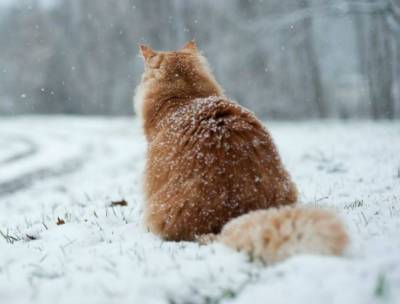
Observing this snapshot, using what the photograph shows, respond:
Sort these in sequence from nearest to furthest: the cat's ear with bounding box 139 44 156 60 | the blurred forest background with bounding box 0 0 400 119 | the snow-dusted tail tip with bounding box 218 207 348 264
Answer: the snow-dusted tail tip with bounding box 218 207 348 264 → the cat's ear with bounding box 139 44 156 60 → the blurred forest background with bounding box 0 0 400 119

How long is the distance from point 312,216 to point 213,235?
90 cm

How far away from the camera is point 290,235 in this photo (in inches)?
109

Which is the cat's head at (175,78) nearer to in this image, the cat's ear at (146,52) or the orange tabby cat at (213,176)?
the cat's ear at (146,52)

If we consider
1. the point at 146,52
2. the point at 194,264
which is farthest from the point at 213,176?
the point at 146,52

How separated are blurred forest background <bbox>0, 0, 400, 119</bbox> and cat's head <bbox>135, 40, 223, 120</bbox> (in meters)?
11.5

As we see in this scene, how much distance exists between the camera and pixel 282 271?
8.48ft

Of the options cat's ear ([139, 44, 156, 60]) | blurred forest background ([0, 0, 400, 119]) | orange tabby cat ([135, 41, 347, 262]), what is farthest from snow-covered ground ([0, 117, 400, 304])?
blurred forest background ([0, 0, 400, 119])

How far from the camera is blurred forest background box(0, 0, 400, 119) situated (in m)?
19.2

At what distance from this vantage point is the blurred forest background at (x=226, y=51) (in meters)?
19.2

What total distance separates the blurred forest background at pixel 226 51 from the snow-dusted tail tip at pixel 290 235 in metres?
13.6

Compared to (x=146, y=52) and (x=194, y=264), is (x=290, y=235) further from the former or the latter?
(x=146, y=52)

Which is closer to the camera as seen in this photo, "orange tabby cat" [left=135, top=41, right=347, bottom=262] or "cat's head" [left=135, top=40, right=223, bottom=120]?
"orange tabby cat" [left=135, top=41, right=347, bottom=262]

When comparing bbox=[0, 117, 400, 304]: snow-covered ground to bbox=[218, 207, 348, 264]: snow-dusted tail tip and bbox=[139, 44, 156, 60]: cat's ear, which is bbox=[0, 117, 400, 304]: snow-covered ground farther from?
bbox=[139, 44, 156, 60]: cat's ear

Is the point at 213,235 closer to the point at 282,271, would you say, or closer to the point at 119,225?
the point at 282,271
